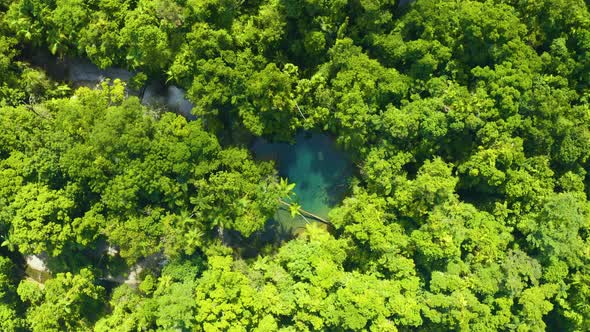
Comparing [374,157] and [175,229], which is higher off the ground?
[374,157]

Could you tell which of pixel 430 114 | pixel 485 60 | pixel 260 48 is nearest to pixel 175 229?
pixel 260 48

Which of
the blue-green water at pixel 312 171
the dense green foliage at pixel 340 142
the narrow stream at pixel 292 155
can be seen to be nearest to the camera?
the dense green foliage at pixel 340 142

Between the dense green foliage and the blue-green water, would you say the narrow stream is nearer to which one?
the blue-green water

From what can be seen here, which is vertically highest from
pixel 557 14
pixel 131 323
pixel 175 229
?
pixel 557 14

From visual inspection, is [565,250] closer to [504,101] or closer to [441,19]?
[504,101]

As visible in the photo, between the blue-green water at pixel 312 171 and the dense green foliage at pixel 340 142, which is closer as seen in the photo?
the dense green foliage at pixel 340 142

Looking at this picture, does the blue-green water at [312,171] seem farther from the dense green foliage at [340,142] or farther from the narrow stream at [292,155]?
the dense green foliage at [340,142]

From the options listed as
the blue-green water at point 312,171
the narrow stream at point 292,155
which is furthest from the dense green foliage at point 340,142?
the blue-green water at point 312,171
